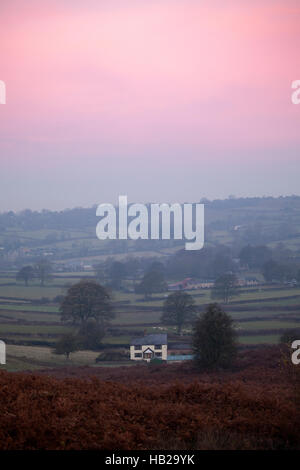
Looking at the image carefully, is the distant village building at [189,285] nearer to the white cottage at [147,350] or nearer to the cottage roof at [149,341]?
the cottage roof at [149,341]

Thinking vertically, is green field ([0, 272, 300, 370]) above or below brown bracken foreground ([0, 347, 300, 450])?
above

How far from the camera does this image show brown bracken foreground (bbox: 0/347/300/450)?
8172 millimetres

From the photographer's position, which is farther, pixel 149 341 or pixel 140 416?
pixel 149 341

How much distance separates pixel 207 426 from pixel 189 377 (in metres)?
11.2

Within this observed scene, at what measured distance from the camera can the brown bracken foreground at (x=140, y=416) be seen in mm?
8172

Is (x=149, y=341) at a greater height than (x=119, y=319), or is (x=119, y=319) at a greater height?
(x=119, y=319)

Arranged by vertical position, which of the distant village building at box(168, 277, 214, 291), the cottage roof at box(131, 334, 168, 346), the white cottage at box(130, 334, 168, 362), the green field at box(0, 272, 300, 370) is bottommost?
the white cottage at box(130, 334, 168, 362)

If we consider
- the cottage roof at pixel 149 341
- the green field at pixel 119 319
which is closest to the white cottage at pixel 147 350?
the cottage roof at pixel 149 341

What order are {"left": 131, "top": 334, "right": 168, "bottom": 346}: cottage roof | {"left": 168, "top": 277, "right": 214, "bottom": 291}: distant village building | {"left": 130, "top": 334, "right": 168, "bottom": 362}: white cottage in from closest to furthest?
{"left": 130, "top": 334, "right": 168, "bottom": 362}: white cottage < {"left": 131, "top": 334, "right": 168, "bottom": 346}: cottage roof < {"left": 168, "top": 277, "right": 214, "bottom": 291}: distant village building

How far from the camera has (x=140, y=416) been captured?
957cm

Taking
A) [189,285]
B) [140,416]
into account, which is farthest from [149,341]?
[189,285]

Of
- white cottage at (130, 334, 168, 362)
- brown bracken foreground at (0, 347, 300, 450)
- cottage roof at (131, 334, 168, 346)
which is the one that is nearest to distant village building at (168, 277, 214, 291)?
cottage roof at (131, 334, 168, 346)

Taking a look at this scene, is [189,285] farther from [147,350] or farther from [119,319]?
[147,350]

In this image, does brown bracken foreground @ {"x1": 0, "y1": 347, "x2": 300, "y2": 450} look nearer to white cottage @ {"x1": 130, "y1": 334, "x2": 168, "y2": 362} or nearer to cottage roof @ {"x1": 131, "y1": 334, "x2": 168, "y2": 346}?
white cottage @ {"x1": 130, "y1": 334, "x2": 168, "y2": 362}
